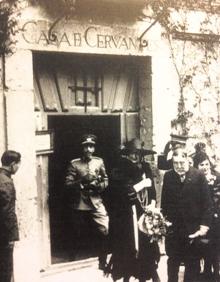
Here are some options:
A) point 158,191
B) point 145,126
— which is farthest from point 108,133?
point 158,191

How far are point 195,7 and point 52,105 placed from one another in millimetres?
3034

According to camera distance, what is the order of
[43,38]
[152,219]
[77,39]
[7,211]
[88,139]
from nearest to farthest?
[7,211] < [152,219] < [43,38] < [77,39] < [88,139]

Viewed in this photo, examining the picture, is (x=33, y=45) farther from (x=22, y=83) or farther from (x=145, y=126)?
(x=145, y=126)

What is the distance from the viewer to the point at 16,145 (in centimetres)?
778

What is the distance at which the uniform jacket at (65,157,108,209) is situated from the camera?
859cm

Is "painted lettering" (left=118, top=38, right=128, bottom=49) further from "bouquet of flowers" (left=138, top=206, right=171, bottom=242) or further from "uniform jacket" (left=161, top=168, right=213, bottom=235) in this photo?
"bouquet of flowers" (left=138, top=206, right=171, bottom=242)

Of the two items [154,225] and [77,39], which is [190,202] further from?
[77,39]

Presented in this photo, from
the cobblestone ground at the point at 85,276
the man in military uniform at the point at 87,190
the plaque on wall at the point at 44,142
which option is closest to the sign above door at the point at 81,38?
the plaque on wall at the point at 44,142

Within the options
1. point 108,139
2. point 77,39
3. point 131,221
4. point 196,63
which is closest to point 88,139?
point 108,139

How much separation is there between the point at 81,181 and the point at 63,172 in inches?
19.1

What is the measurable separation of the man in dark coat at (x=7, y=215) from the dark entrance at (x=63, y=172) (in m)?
2.01

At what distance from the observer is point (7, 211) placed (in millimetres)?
6535

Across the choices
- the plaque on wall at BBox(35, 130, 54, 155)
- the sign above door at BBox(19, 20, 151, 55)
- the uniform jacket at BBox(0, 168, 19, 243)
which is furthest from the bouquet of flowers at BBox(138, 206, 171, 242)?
the sign above door at BBox(19, 20, 151, 55)

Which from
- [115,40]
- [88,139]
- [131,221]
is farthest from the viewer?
[115,40]
